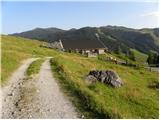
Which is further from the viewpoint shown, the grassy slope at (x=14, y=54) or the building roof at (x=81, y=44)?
the building roof at (x=81, y=44)

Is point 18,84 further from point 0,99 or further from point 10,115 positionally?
point 10,115

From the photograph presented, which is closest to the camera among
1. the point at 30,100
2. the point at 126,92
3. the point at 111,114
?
the point at 111,114

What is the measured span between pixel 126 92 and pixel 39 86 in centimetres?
588

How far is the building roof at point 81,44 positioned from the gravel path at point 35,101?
86.2 m

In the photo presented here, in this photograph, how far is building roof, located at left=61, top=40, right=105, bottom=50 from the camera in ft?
364

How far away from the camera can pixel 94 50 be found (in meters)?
111

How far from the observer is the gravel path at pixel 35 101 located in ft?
51.0

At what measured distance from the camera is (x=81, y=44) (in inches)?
4439

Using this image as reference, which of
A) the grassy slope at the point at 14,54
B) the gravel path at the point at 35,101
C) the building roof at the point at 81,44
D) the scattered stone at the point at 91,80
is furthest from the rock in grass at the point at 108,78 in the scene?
the building roof at the point at 81,44

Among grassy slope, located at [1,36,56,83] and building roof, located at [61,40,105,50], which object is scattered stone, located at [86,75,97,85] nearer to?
grassy slope, located at [1,36,56,83]

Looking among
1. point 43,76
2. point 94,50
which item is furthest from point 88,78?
point 94,50

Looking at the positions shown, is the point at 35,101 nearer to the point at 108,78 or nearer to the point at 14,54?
A: the point at 108,78

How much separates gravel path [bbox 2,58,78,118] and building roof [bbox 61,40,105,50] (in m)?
86.2

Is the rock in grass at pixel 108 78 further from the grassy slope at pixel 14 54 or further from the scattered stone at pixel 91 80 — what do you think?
the grassy slope at pixel 14 54
